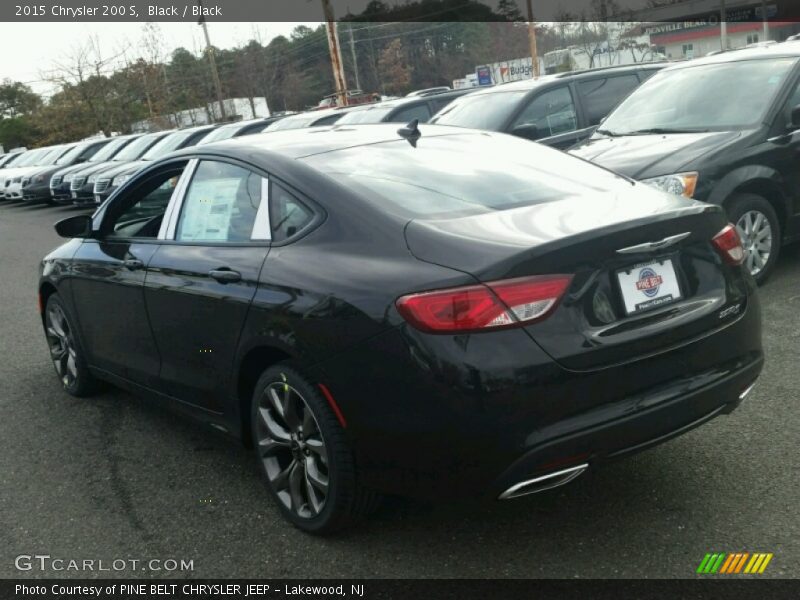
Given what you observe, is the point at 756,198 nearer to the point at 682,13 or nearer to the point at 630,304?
the point at 630,304

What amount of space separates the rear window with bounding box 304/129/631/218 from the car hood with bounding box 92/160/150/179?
47.7 feet

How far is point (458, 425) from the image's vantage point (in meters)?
2.96

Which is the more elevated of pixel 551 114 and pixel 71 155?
pixel 71 155

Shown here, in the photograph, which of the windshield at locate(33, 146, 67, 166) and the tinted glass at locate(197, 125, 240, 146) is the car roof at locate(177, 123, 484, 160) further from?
the windshield at locate(33, 146, 67, 166)

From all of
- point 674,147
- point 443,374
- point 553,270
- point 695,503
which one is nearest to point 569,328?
point 553,270

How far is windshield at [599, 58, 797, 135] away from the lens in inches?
280

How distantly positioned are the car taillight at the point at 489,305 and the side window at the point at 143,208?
206cm

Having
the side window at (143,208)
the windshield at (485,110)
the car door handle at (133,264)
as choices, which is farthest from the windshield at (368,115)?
the car door handle at (133,264)

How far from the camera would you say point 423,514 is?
375 centimetres

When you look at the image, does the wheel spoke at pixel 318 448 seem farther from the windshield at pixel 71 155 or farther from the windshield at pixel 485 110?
the windshield at pixel 71 155

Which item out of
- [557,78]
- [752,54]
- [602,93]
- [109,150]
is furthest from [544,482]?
[109,150]

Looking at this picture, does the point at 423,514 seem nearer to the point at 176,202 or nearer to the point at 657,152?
the point at 176,202

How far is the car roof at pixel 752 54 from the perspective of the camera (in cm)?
746

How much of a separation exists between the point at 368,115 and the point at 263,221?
10637 millimetres
